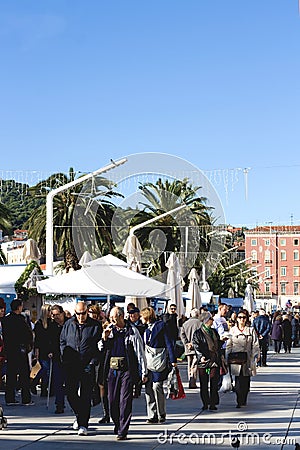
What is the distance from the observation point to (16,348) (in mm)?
15664

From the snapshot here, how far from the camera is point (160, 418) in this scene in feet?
44.6

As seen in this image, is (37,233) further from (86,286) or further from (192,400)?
(192,400)

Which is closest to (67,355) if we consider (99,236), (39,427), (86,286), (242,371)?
(39,427)

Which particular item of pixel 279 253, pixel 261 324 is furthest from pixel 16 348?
pixel 279 253

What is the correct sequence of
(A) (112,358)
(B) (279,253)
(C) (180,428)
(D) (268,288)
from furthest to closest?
(D) (268,288), (B) (279,253), (C) (180,428), (A) (112,358)

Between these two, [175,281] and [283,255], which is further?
[283,255]

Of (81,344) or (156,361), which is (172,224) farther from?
(81,344)

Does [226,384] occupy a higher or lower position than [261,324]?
lower

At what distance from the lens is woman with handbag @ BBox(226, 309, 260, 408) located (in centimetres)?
1580

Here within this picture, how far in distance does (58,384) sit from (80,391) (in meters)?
2.77

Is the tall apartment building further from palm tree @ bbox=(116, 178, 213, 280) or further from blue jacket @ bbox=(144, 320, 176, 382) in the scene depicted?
blue jacket @ bbox=(144, 320, 176, 382)

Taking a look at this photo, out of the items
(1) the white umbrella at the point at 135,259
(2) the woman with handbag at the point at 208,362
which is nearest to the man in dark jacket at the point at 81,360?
(2) the woman with handbag at the point at 208,362

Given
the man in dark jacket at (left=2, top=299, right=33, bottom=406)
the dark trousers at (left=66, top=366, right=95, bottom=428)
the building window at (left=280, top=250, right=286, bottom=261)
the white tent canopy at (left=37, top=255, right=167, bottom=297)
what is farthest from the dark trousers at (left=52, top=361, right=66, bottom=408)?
the building window at (left=280, top=250, right=286, bottom=261)

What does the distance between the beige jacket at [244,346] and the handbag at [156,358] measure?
8.35 ft
